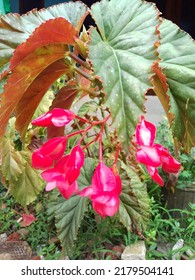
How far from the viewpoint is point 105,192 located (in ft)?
2.59

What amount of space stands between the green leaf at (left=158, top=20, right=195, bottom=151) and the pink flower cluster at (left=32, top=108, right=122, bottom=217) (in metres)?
0.19

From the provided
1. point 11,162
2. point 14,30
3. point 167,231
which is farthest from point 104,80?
point 167,231

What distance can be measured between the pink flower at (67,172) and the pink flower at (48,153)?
0.01 m

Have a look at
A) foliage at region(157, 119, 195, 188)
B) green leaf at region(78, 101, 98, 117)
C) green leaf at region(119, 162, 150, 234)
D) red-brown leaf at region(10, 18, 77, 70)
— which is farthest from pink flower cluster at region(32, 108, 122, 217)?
foliage at region(157, 119, 195, 188)

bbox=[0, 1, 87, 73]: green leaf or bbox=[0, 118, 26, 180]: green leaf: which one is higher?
bbox=[0, 1, 87, 73]: green leaf

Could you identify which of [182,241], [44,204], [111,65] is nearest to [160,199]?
[182,241]

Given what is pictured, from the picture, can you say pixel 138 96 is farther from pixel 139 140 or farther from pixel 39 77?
pixel 39 77

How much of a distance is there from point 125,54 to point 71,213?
2.27 feet

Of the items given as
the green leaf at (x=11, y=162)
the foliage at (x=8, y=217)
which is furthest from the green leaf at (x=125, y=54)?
the foliage at (x=8, y=217)

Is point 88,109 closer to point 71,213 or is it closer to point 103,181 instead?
point 71,213

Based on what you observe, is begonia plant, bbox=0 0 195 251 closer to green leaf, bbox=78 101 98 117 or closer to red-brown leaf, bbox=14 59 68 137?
red-brown leaf, bbox=14 59 68 137

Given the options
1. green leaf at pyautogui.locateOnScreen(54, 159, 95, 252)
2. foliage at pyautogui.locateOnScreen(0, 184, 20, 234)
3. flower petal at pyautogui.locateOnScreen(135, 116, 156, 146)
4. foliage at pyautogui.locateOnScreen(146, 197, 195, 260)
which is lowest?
foliage at pyautogui.locateOnScreen(0, 184, 20, 234)

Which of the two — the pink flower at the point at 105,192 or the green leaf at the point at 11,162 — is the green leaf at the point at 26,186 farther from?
the pink flower at the point at 105,192

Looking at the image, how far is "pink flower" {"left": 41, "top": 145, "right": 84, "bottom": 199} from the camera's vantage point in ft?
2.69
